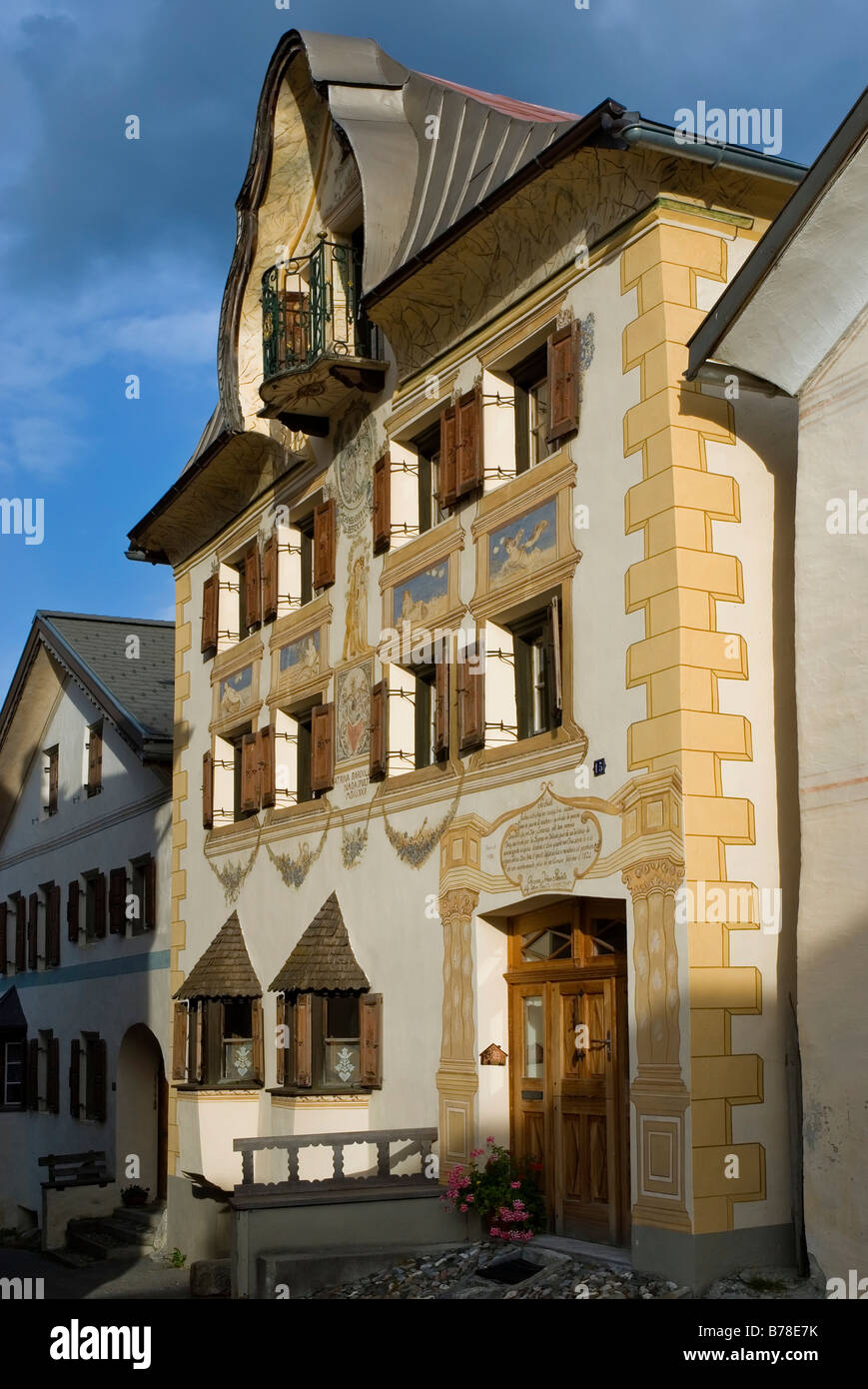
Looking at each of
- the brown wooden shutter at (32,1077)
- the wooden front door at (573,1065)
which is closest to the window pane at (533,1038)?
the wooden front door at (573,1065)

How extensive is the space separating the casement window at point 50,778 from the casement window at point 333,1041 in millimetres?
15154

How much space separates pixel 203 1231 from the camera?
849 inches

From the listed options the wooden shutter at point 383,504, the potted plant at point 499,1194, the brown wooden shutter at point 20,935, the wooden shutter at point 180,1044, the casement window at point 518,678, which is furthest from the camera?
the brown wooden shutter at point 20,935

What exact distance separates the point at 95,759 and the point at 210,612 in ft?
25.6

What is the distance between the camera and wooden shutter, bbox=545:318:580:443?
15484mm

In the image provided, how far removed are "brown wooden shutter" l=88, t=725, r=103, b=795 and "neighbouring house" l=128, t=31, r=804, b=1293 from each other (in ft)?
26.7

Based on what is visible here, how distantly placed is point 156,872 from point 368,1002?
358 inches

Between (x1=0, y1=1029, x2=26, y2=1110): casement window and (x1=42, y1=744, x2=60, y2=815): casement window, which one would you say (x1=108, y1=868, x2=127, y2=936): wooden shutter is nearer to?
(x1=42, y1=744, x2=60, y2=815): casement window

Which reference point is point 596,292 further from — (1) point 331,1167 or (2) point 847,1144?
(1) point 331,1167

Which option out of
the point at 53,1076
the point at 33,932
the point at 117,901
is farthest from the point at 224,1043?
the point at 33,932

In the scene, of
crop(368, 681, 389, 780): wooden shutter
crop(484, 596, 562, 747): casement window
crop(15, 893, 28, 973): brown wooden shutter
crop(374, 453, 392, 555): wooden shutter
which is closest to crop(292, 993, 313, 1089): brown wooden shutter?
crop(368, 681, 389, 780): wooden shutter

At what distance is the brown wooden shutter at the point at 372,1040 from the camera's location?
17.9 m

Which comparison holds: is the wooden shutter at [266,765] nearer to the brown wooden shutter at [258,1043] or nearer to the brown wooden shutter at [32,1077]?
the brown wooden shutter at [258,1043]
